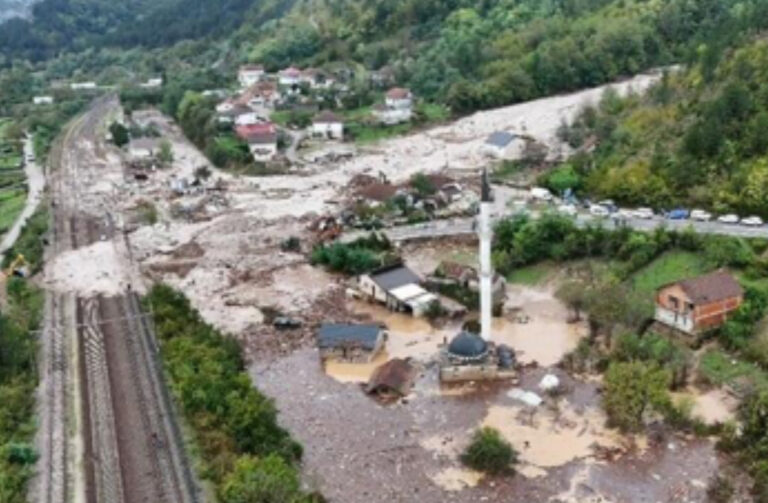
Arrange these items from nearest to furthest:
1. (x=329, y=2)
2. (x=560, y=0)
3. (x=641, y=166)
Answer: (x=641, y=166)
(x=560, y=0)
(x=329, y=2)

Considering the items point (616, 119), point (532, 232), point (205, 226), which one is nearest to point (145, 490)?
point (532, 232)

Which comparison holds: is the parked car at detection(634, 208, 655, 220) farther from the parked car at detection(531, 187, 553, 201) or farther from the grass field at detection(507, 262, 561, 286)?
the parked car at detection(531, 187, 553, 201)

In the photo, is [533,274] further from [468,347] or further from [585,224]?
[468,347]

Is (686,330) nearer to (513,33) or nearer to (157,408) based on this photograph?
(157,408)

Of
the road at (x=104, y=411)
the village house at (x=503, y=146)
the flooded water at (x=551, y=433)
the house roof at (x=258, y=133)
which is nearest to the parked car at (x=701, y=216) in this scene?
the flooded water at (x=551, y=433)

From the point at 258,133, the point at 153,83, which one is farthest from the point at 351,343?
the point at 153,83

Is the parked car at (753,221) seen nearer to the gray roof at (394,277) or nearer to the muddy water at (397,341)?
the muddy water at (397,341)

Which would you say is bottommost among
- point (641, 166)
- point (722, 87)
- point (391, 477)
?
point (391, 477)

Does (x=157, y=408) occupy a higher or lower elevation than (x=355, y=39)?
lower
